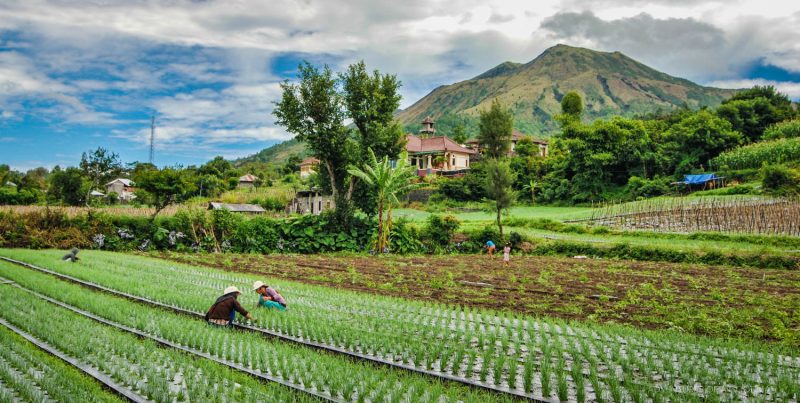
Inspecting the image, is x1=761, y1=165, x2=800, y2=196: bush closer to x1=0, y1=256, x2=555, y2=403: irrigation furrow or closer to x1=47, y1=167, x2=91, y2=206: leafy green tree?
x1=0, y1=256, x2=555, y2=403: irrigation furrow

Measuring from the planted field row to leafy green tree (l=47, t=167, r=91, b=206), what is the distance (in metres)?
49.2

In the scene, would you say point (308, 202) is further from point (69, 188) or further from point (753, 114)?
point (753, 114)

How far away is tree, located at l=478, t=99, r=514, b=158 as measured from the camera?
5900 centimetres

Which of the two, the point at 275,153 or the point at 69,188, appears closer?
the point at 69,188

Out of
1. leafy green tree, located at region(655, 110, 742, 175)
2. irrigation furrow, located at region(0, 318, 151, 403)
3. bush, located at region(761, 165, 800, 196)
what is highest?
leafy green tree, located at region(655, 110, 742, 175)

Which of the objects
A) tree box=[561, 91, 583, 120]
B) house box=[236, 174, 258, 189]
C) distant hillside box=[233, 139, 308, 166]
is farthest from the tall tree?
distant hillside box=[233, 139, 308, 166]

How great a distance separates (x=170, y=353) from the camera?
7.36m

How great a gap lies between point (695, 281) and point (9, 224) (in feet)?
88.6

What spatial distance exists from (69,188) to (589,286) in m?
55.9

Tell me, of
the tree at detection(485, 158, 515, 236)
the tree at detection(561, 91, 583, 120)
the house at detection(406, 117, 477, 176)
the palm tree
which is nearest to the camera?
the palm tree

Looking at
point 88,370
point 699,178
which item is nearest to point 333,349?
point 88,370

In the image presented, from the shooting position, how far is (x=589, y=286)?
14.2 m

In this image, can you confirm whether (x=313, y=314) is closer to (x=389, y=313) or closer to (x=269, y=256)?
(x=389, y=313)

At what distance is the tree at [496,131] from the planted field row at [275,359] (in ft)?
170
